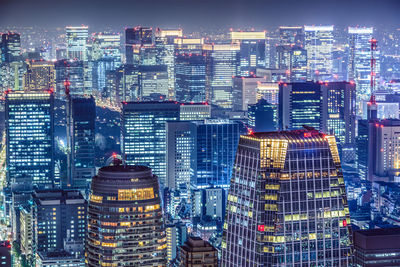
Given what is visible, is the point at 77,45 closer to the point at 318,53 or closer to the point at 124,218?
the point at 318,53

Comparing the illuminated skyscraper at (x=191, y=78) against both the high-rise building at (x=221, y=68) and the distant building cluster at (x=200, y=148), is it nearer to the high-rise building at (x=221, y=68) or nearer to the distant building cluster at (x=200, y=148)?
the distant building cluster at (x=200, y=148)

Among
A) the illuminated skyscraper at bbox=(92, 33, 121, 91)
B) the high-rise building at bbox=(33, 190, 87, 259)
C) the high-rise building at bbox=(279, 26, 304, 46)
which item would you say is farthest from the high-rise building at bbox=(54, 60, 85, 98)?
the high-rise building at bbox=(33, 190, 87, 259)

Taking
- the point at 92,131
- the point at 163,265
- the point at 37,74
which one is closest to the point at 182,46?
the point at 37,74

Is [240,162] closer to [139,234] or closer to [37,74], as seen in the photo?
[139,234]

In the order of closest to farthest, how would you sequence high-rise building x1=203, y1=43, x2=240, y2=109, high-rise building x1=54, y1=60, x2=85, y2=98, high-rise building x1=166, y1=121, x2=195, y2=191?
high-rise building x1=166, y1=121, x2=195, y2=191, high-rise building x1=54, y1=60, x2=85, y2=98, high-rise building x1=203, y1=43, x2=240, y2=109

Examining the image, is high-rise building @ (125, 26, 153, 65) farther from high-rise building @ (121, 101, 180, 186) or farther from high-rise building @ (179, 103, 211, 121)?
high-rise building @ (121, 101, 180, 186)

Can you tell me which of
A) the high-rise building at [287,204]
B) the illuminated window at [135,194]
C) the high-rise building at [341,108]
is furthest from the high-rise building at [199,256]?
the high-rise building at [341,108]

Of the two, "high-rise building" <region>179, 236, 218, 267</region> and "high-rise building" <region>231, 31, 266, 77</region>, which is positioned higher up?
"high-rise building" <region>231, 31, 266, 77</region>
